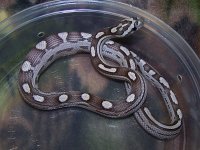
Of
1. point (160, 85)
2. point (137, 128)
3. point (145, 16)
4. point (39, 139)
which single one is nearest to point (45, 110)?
point (39, 139)

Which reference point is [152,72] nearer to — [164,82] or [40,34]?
[164,82]

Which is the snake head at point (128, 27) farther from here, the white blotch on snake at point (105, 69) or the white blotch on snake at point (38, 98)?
the white blotch on snake at point (38, 98)

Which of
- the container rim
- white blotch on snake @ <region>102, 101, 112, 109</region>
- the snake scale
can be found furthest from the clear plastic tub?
white blotch on snake @ <region>102, 101, 112, 109</region>

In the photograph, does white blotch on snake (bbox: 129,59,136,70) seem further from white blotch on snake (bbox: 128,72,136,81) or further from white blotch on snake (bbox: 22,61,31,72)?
white blotch on snake (bbox: 22,61,31,72)

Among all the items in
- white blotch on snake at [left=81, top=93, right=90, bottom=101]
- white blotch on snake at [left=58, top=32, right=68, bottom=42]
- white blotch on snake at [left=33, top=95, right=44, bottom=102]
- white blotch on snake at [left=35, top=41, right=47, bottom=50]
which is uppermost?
white blotch on snake at [left=58, top=32, right=68, bottom=42]

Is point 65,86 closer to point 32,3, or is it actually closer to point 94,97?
point 94,97

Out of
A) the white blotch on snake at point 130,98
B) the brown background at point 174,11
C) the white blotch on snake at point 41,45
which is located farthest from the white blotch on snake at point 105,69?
the brown background at point 174,11
